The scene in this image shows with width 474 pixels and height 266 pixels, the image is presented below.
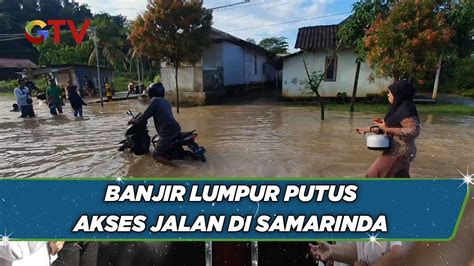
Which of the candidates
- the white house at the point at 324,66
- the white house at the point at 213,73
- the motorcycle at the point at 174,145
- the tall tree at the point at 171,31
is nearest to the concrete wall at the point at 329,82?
the white house at the point at 324,66

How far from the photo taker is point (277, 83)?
1200 inches

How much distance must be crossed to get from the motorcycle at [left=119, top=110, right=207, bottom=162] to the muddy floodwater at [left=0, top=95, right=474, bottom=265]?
0.18 m

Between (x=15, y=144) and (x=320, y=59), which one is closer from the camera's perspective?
(x=15, y=144)

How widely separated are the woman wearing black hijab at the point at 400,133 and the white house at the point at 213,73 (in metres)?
13.8

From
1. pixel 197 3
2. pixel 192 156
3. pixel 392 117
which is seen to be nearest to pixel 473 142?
pixel 392 117

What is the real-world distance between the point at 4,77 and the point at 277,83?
33983mm

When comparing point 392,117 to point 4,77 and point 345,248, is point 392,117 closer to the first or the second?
point 345,248

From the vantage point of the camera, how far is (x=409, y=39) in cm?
902

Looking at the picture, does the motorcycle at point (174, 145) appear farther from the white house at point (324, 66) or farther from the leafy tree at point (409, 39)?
the white house at point (324, 66)

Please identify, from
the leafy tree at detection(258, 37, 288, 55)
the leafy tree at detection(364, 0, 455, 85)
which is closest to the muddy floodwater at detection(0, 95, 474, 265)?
the leafy tree at detection(364, 0, 455, 85)

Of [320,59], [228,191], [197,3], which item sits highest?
[197,3]

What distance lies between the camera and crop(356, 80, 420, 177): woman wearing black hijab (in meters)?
3.14

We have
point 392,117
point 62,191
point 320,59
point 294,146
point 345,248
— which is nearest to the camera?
point 62,191

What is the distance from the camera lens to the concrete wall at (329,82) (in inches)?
614
